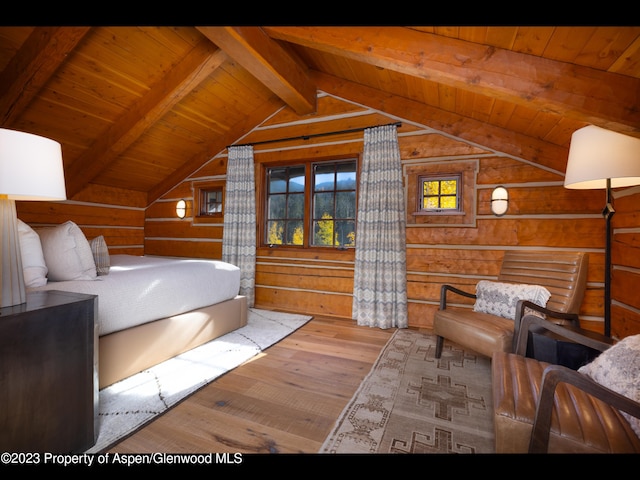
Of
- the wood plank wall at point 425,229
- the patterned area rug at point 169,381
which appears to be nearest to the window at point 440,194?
the wood plank wall at point 425,229

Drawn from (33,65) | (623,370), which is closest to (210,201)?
(33,65)

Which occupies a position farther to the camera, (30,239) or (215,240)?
(215,240)

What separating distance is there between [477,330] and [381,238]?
1.55 metres

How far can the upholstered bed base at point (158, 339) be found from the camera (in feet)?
6.25

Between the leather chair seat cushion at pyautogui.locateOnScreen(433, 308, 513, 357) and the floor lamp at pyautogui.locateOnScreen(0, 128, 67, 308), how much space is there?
8.52 ft

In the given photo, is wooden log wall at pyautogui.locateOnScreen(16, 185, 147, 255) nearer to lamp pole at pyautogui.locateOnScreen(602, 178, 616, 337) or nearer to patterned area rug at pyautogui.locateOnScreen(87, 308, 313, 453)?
patterned area rug at pyautogui.locateOnScreen(87, 308, 313, 453)

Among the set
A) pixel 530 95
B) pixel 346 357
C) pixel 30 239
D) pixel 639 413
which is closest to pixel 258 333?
pixel 346 357

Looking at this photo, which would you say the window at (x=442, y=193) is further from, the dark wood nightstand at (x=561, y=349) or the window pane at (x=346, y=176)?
the dark wood nightstand at (x=561, y=349)

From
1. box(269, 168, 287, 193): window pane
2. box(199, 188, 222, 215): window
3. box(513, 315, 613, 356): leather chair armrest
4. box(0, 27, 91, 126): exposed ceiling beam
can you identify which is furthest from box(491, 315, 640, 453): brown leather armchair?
box(199, 188, 222, 215): window

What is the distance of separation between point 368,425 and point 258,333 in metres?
1.73

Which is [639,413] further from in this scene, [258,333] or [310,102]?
[310,102]

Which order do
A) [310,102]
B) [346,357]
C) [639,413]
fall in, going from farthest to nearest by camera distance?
1. [310,102]
2. [346,357]
3. [639,413]

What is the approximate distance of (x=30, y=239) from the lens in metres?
1.75

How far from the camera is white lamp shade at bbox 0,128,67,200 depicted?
1187 mm
